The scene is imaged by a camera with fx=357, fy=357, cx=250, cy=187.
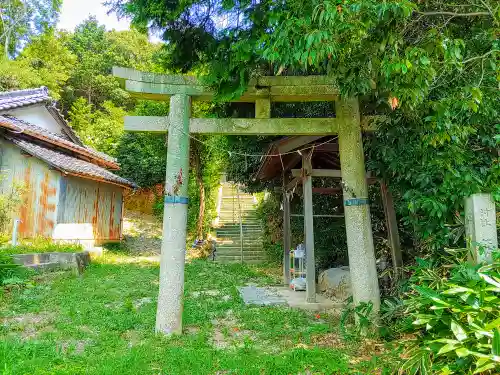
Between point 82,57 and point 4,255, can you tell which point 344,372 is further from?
point 82,57

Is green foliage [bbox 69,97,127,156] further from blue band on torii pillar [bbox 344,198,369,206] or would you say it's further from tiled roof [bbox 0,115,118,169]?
blue band on torii pillar [bbox 344,198,369,206]

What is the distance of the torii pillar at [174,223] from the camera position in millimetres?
4734

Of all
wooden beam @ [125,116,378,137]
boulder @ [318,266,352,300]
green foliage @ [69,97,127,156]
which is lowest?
boulder @ [318,266,352,300]

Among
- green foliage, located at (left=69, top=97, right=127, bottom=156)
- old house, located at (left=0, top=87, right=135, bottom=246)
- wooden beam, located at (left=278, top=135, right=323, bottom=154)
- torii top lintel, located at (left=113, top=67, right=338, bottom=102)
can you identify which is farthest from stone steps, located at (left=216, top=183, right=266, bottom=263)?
torii top lintel, located at (left=113, top=67, right=338, bottom=102)

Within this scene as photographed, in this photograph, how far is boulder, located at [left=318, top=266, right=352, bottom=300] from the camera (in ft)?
23.0

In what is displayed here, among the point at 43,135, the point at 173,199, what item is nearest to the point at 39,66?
the point at 43,135

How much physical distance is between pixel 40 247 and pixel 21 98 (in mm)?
7556

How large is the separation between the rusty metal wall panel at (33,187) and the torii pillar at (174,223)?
8.55 m

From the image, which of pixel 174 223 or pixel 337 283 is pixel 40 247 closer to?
pixel 174 223

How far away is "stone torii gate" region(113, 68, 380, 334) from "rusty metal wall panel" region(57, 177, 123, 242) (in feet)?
28.0

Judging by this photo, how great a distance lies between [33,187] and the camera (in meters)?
11.7

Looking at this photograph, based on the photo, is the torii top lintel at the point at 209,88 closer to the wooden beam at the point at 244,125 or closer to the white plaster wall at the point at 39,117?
the wooden beam at the point at 244,125

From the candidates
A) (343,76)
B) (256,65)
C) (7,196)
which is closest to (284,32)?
(343,76)

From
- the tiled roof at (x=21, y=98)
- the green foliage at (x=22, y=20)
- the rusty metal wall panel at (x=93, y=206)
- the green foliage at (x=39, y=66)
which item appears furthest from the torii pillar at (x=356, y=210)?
the green foliage at (x=22, y=20)
